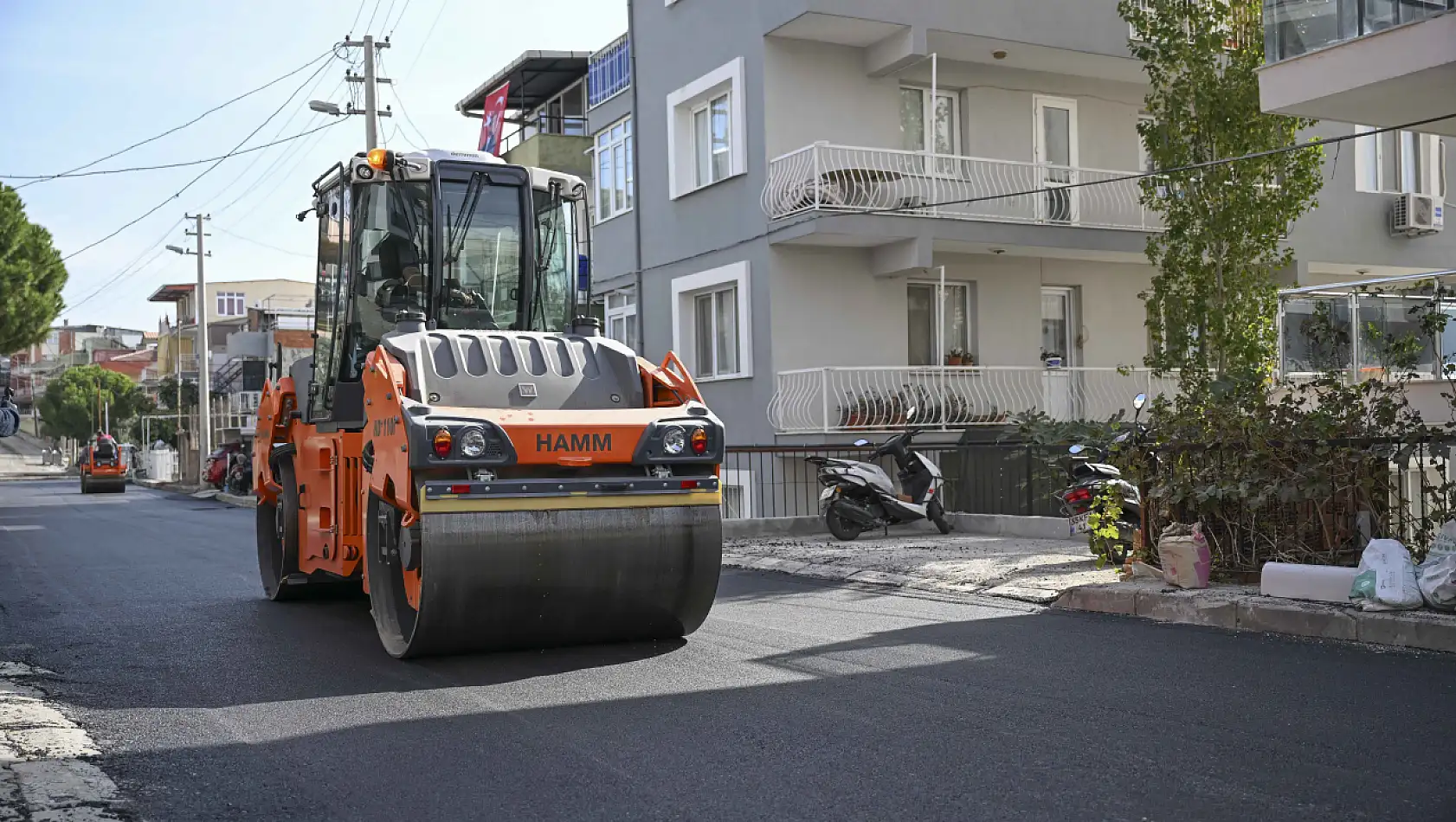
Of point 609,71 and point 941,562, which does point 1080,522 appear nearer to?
point 941,562

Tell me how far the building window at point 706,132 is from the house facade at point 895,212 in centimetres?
4

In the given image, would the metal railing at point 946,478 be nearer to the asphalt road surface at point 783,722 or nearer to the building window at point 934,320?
the building window at point 934,320

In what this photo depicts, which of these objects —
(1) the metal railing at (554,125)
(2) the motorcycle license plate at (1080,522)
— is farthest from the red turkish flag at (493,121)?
(2) the motorcycle license plate at (1080,522)

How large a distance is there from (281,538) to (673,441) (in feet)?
15.0

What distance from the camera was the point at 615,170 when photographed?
25219mm

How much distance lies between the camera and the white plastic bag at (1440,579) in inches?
315

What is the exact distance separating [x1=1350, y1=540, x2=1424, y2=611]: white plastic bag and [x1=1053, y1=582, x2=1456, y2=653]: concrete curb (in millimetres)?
61

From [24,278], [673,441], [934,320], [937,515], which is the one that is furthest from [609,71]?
[24,278]

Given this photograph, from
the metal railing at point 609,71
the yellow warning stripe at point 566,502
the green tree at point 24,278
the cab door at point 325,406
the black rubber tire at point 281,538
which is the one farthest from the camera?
the green tree at point 24,278

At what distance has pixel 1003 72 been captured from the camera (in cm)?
2177

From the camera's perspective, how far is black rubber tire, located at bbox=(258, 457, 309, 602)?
35.6 ft

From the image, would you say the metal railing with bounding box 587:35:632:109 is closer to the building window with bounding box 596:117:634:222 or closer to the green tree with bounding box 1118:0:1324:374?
the building window with bounding box 596:117:634:222

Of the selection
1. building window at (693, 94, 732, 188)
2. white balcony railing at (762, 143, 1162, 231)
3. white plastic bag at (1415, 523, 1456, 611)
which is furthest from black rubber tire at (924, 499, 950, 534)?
white plastic bag at (1415, 523, 1456, 611)

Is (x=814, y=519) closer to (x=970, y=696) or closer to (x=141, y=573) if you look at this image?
(x=141, y=573)
